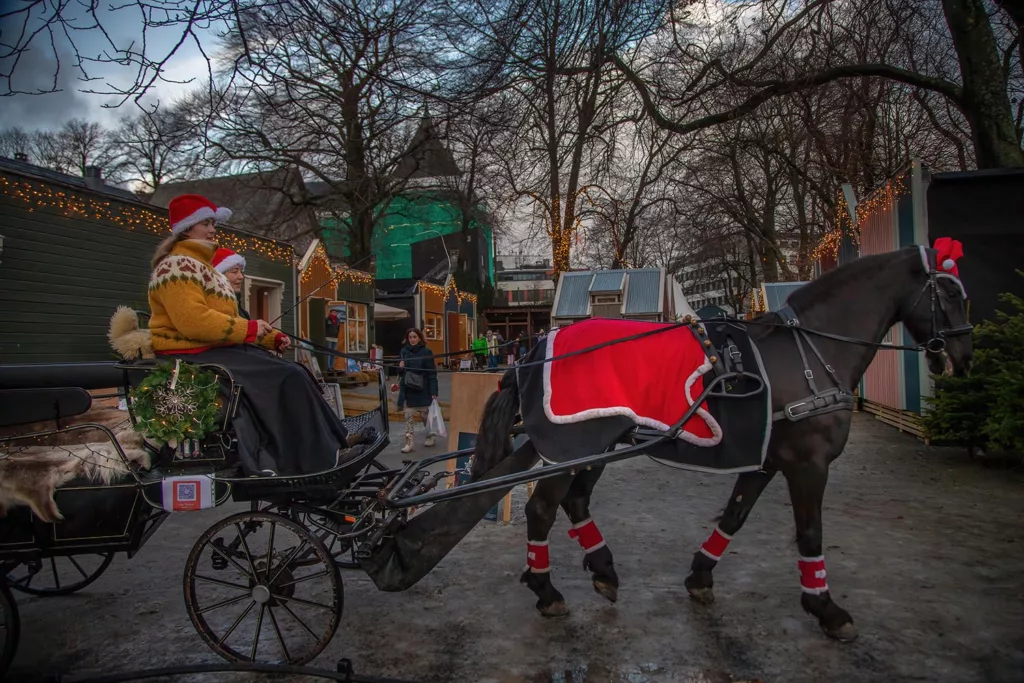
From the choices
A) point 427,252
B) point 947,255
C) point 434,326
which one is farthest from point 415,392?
point 427,252

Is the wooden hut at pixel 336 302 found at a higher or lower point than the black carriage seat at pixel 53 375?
higher

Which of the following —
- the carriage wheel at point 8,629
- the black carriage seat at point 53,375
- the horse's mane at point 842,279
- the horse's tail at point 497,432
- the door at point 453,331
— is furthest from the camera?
the door at point 453,331

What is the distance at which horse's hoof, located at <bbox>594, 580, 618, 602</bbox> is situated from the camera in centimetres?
383

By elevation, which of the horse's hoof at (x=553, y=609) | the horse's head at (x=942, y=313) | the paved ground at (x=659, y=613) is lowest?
the paved ground at (x=659, y=613)

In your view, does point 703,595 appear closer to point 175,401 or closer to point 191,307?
point 175,401

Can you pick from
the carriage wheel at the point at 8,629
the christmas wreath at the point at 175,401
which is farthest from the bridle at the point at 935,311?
the carriage wheel at the point at 8,629

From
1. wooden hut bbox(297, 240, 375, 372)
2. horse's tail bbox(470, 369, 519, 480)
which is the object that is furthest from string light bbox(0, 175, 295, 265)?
horse's tail bbox(470, 369, 519, 480)

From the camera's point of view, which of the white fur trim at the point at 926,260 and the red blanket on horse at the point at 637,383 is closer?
the red blanket on horse at the point at 637,383

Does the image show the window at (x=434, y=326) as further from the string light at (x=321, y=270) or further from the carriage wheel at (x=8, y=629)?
the carriage wheel at (x=8, y=629)

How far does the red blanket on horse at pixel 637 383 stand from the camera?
3.29m

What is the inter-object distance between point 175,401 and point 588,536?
7.92 feet

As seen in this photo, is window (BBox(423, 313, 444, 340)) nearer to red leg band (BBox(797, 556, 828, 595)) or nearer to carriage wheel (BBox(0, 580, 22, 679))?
carriage wheel (BBox(0, 580, 22, 679))

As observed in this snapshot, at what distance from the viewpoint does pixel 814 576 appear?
3.40 m

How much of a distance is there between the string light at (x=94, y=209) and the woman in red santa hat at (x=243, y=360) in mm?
6984
